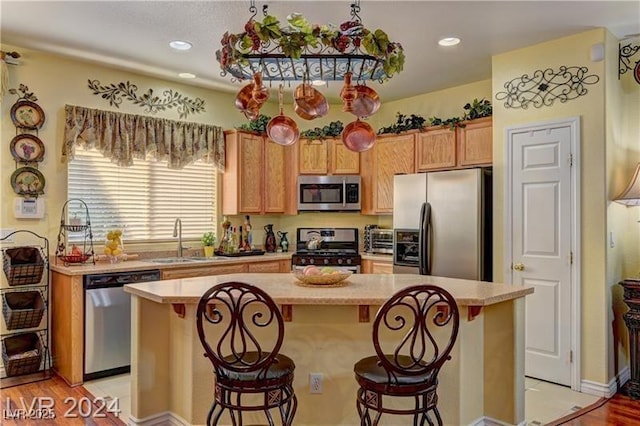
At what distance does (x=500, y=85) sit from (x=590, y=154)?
1.01 m

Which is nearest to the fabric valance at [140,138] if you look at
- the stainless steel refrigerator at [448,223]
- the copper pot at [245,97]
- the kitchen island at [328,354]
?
the kitchen island at [328,354]

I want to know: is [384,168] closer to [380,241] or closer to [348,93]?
[380,241]

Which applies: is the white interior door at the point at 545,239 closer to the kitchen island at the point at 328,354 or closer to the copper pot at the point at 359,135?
the kitchen island at the point at 328,354

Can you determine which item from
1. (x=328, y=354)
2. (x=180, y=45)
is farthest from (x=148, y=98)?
(x=328, y=354)

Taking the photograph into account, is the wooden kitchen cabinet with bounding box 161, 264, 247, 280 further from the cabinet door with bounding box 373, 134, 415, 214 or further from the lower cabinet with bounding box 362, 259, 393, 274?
the cabinet door with bounding box 373, 134, 415, 214

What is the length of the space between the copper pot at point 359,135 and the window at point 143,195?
2.78 meters

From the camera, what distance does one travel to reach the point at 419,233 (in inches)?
178

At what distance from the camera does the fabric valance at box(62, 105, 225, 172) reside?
14.1ft

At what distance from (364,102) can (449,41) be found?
1.62 meters

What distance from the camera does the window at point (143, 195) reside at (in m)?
4.44

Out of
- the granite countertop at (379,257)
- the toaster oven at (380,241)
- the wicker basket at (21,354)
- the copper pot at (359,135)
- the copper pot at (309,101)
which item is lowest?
the wicker basket at (21,354)

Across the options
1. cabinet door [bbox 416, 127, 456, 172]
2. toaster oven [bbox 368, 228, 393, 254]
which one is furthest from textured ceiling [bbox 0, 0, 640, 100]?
toaster oven [bbox 368, 228, 393, 254]

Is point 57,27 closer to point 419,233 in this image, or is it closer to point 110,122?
point 110,122

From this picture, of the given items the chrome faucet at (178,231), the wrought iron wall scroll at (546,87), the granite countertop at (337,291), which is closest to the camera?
the granite countertop at (337,291)
